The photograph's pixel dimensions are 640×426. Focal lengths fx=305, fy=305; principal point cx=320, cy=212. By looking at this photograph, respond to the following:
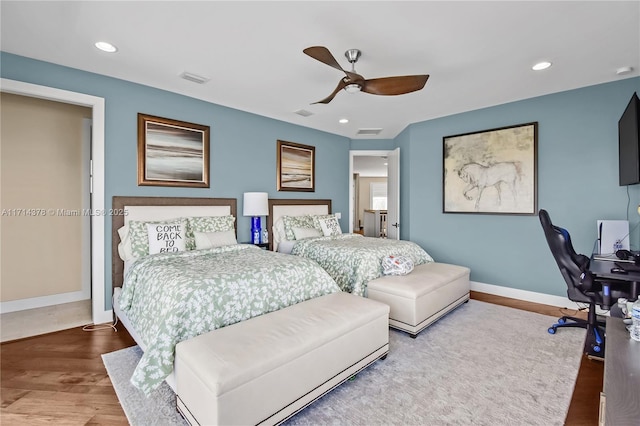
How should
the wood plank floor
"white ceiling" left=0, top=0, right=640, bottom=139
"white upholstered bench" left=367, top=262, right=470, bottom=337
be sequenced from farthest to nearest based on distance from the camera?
1. "white upholstered bench" left=367, top=262, right=470, bottom=337
2. "white ceiling" left=0, top=0, right=640, bottom=139
3. the wood plank floor

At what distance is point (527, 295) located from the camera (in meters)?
4.02

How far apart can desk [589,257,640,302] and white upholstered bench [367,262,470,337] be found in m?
1.21

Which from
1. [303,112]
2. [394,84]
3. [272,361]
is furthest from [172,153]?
[272,361]

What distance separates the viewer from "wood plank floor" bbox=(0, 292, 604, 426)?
1784mm

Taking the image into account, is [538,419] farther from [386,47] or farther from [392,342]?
[386,47]

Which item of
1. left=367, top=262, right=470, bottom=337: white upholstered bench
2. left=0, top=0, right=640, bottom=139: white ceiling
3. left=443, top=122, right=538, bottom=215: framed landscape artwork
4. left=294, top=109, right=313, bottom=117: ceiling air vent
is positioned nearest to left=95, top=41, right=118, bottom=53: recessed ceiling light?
left=0, top=0, right=640, bottom=139: white ceiling

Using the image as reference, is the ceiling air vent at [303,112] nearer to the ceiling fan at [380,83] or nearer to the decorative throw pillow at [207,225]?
the ceiling fan at [380,83]

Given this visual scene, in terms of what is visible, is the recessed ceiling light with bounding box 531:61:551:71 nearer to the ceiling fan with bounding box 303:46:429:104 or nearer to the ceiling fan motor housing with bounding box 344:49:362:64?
the ceiling fan with bounding box 303:46:429:104

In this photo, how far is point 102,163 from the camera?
324cm

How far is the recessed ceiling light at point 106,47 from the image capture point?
260 centimetres

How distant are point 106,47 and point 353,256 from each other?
10.1 feet

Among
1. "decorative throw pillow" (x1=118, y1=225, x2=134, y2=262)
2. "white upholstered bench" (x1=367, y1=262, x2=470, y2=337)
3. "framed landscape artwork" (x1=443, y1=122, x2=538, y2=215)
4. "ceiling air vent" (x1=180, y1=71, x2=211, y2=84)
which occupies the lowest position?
"white upholstered bench" (x1=367, y1=262, x2=470, y2=337)

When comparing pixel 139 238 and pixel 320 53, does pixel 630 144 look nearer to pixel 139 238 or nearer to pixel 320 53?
pixel 320 53

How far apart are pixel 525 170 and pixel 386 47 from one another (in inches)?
105
